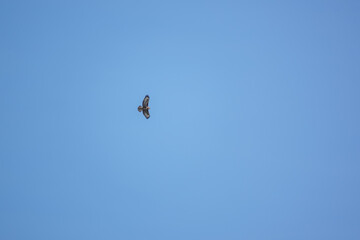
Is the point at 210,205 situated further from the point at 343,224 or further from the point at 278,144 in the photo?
the point at 343,224

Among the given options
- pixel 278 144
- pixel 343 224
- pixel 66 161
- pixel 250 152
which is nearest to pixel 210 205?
pixel 250 152

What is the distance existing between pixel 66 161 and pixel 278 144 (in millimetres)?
1415

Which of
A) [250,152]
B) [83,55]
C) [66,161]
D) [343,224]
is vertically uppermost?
[83,55]

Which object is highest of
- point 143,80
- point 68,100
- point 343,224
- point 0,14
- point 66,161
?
point 0,14

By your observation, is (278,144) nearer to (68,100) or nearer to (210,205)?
(210,205)

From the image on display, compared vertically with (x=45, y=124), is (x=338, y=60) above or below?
above

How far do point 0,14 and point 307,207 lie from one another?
2.38 m

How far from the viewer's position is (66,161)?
4.68 feet

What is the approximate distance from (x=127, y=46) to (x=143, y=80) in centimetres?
24

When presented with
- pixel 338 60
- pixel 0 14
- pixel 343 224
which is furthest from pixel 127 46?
pixel 343 224

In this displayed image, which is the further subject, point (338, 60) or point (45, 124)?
point (45, 124)

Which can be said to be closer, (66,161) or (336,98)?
(336,98)

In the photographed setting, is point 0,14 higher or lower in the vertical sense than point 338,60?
higher

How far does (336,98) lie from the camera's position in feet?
4.35
